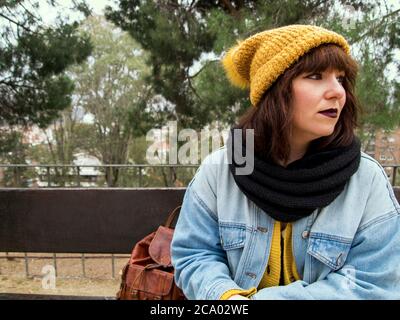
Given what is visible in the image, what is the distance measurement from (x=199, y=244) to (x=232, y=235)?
0.37 ft

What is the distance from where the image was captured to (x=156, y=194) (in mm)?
1675

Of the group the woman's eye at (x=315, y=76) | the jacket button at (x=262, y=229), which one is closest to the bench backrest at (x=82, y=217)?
the jacket button at (x=262, y=229)

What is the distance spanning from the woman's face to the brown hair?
0.02 metres

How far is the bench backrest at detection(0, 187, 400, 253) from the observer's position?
168 centimetres

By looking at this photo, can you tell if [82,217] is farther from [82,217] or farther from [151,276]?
[151,276]

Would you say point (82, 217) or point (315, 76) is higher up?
point (315, 76)

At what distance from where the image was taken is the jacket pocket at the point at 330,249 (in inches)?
43.4

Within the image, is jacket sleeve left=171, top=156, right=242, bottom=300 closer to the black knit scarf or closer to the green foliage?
the black knit scarf

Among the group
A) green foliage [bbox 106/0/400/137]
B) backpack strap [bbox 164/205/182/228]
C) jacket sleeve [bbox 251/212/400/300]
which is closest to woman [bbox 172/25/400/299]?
jacket sleeve [bbox 251/212/400/300]

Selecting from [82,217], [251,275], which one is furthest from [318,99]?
[82,217]

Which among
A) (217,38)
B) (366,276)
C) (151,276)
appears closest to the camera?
(366,276)

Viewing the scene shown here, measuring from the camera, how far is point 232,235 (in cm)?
119

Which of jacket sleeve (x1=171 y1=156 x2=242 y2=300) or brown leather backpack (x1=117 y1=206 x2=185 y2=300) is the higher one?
jacket sleeve (x1=171 y1=156 x2=242 y2=300)

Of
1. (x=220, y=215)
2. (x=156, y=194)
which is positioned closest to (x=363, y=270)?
(x=220, y=215)
